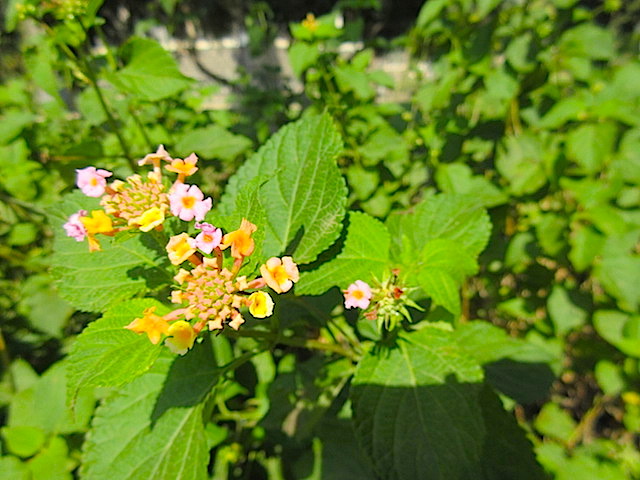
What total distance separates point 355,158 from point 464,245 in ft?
2.08

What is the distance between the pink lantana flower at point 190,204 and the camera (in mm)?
585

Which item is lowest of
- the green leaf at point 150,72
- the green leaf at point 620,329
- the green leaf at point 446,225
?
the green leaf at point 620,329

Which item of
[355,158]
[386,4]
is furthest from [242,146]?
[386,4]

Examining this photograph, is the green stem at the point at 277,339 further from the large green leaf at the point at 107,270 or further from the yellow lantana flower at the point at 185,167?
the yellow lantana flower at the point at 185,167

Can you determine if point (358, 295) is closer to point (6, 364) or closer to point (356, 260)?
point (356, 260)

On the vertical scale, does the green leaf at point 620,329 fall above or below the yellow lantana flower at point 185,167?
below

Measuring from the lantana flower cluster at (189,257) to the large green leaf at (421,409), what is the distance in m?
0.26

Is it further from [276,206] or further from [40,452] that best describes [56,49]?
[40,452]

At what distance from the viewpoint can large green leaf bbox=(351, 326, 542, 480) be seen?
0.64 m

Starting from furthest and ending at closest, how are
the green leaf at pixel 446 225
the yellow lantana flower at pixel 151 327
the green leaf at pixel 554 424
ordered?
the green leaf at pixel 554 424
the green leaf at pixel 446 225
the yellow lantana flower at pixel 151 327

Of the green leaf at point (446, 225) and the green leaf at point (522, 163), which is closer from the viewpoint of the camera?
the green leaf at point (446, 225)

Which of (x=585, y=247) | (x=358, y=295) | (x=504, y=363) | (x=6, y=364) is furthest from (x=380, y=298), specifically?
(x=6, y=364)

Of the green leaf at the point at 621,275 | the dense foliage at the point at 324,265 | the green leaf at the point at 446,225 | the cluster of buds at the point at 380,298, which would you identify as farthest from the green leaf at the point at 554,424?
the cluster of buds at the point at 380,298

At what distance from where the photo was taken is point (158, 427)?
70cm
